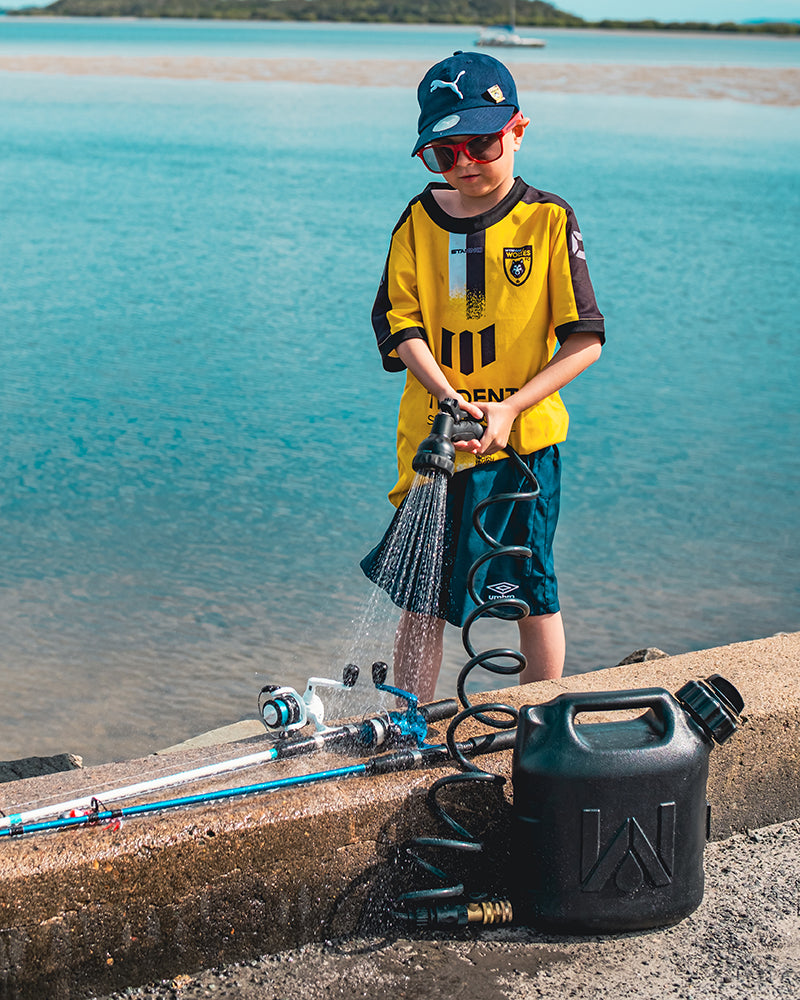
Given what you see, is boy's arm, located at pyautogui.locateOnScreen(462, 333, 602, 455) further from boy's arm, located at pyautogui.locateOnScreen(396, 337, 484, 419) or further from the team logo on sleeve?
the team logo on sleeve

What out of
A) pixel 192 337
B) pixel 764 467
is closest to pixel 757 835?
pixel 764 467

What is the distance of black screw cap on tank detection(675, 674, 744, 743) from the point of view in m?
2.70

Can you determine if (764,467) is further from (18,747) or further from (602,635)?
(18,747)

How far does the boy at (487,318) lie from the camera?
3109 millimetres

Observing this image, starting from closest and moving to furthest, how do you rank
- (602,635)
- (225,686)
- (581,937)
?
(581,937) < (225,686) < (602,635)

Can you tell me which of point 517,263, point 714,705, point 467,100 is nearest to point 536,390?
point 517,263

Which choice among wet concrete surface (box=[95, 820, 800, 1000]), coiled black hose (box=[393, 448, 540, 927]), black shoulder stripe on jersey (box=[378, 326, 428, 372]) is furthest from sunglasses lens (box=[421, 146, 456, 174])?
wet concrete surface (box=[95, 820, 800, 1000])

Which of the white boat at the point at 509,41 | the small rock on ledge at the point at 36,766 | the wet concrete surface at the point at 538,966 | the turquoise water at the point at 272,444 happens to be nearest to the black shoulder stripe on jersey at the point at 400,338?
the wet concrete surface at the point at 538,966

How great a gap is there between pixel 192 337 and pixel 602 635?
6035 millimetres

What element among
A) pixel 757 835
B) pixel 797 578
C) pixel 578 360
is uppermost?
pixel 578 360

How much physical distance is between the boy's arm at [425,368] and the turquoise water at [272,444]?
6.87ft

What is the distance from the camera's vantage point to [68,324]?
10.9 m

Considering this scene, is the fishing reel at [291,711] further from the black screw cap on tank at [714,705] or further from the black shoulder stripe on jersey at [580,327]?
the black shoulder stripe on jersey at [580,327]

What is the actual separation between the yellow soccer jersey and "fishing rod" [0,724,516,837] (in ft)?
2.26
